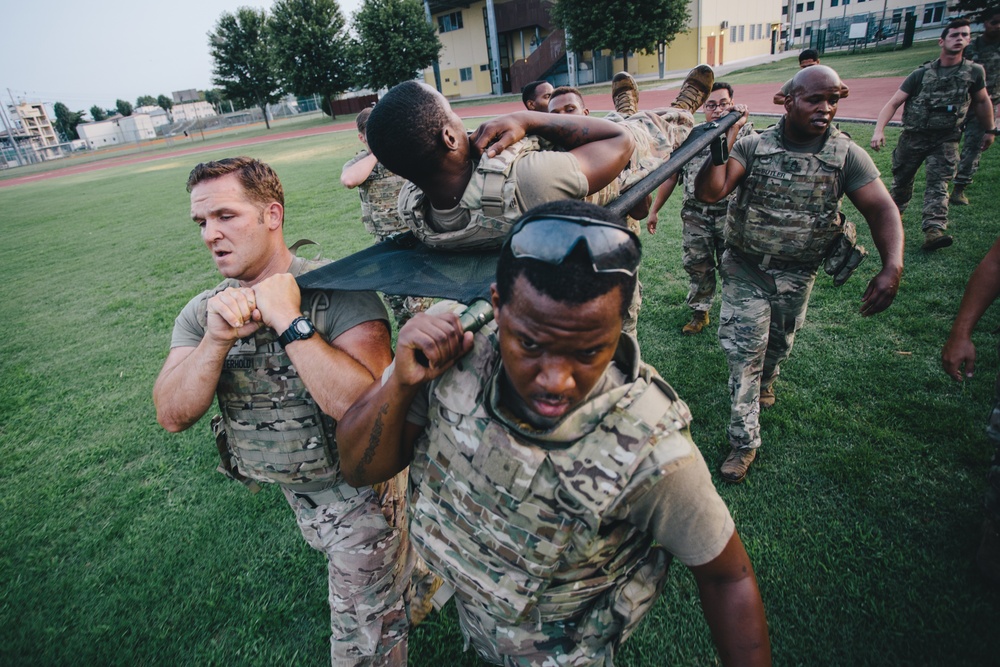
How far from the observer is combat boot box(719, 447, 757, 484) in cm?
331

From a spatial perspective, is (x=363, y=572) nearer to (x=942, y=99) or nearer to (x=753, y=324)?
(x=753, y=324)

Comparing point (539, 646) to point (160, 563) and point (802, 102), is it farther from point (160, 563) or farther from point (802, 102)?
point (802, 102)

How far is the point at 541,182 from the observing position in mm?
1713

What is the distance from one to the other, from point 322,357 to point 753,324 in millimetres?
2863

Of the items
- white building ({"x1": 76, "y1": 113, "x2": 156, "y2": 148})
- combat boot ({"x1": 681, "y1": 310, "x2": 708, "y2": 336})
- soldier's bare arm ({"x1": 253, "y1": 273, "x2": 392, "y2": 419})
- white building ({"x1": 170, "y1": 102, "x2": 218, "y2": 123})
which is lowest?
combat boot ({"x1": 681, "y1": 310, "x2": 708, "y2": 336})

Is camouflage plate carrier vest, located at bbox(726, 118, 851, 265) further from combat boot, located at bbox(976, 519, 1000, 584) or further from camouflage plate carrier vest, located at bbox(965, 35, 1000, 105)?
camouflage plate carrier vest, located at bbox(965, 35, 1000, 105)

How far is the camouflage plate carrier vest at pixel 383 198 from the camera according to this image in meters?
4.45

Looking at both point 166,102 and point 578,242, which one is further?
point 166,102

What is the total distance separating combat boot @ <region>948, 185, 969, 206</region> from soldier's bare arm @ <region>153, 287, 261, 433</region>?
965 cm

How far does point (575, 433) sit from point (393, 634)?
5.05 feet

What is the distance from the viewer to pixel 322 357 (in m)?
1.74

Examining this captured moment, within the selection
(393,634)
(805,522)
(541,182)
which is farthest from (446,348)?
(805,522)

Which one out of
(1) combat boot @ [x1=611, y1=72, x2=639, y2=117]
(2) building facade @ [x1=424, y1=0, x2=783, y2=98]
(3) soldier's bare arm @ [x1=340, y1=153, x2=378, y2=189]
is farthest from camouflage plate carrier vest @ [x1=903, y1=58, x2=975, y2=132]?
(2) building facade @ [x1=424, y1=0, x2=783, y2=98]

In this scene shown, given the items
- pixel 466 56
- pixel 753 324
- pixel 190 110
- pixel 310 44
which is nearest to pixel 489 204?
pixel 753 324
